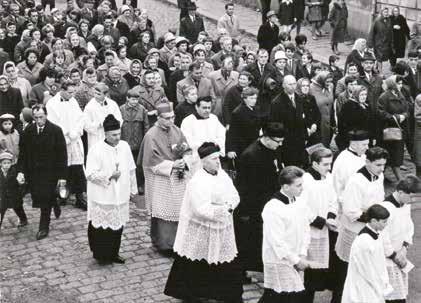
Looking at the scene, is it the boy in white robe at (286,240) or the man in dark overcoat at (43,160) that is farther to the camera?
the man in dark overcoat at (43,160)

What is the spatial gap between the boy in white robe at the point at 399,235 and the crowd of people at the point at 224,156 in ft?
0.05

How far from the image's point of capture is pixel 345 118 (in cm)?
1328

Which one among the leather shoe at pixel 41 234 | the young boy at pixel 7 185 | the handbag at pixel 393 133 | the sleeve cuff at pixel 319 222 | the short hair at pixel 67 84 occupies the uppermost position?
the short hair at pixel 67 84

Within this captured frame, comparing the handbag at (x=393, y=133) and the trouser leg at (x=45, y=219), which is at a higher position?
the handbag at (x=393, y=133)

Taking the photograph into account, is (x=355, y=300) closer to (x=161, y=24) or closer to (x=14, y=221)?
(x=14, y=221)

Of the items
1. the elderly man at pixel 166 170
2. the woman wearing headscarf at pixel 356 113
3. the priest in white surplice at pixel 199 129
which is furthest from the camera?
the woman wearing headscarf at pixel 356 113

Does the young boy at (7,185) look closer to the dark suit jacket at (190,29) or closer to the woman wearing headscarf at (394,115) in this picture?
the woman wearing headscarf at (394,115)

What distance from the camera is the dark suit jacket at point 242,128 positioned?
12.0m

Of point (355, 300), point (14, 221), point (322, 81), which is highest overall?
point (322, 81)

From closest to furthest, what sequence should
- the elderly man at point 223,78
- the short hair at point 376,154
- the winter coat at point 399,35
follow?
1. the short hair at point 376,154
2. the elderly man at point 223,78
3. the winter coat at point 399,35

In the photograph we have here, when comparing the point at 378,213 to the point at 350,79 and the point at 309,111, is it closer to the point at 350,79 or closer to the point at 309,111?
the point at 309,111

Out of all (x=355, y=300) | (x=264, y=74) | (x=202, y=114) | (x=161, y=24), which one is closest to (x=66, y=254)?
(x=202, y=114)

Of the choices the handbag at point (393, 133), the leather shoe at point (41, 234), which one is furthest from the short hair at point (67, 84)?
the handbag at point (393, 133)

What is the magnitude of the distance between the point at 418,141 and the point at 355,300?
21.8 feet
